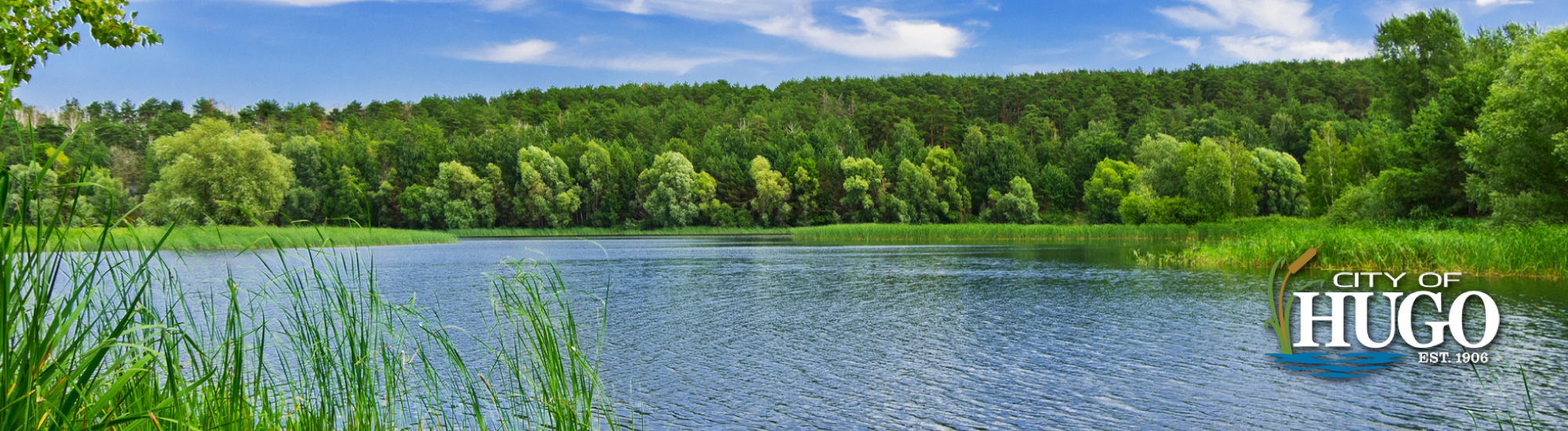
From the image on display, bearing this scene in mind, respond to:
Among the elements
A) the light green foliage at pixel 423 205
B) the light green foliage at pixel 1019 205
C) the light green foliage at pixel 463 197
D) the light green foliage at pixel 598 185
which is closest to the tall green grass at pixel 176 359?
the light green foliage at pixel 463 197

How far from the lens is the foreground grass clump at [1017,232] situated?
49562mm

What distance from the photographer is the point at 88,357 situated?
3438 millimetres

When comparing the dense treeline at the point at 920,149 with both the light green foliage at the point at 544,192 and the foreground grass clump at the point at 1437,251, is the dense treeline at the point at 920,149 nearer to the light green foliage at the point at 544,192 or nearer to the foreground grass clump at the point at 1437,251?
the light green foliage at the point at 544,192

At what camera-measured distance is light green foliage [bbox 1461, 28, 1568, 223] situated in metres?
24.7

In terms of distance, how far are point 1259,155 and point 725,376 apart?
72.3 m

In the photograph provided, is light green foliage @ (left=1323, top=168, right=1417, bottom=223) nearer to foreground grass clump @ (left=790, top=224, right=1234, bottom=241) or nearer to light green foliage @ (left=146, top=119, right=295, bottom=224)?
foreground grass clump @ (left=790, top=224, right=1234, bottom=241)

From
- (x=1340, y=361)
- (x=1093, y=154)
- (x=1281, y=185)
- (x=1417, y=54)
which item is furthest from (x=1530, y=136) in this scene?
(x=1093, y=154)

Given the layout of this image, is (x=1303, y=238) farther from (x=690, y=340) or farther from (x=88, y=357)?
(x=88, y=357)

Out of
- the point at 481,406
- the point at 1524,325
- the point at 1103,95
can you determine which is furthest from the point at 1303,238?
the point at 1103,95

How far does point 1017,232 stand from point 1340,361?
43601 mm

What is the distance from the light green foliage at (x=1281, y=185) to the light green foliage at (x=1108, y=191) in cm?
912

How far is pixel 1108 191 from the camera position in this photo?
72625mm

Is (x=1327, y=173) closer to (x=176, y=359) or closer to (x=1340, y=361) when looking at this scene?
(x=1340, y=361)

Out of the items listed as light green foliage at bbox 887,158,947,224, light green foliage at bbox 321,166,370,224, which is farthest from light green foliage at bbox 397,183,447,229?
light green foliage at bbox 887,158,947,224
